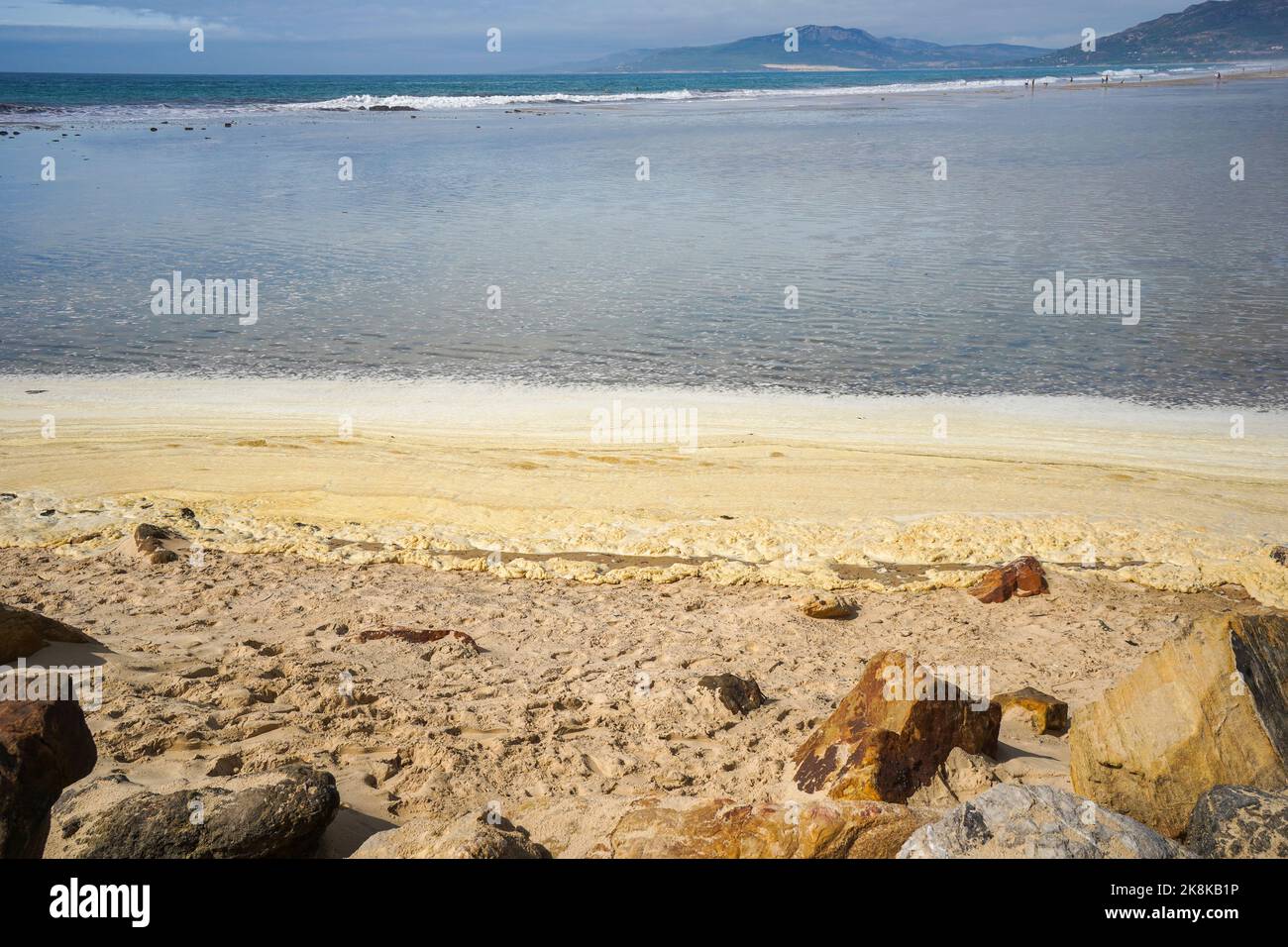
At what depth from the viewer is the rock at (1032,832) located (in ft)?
9.04

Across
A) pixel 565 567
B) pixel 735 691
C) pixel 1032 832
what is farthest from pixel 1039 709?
pixel 565 567

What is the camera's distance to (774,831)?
10.3ft

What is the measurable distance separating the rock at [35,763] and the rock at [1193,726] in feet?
11.9

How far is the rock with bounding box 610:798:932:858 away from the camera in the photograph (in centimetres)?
307

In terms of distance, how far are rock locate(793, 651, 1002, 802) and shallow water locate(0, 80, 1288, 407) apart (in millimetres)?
6888

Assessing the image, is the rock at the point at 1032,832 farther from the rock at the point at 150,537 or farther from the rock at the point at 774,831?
the rock at the point at 150,537

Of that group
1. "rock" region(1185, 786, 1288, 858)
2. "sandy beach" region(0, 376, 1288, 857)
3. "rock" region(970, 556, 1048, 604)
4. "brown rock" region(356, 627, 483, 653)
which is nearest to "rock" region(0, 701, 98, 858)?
"sandy beach" region(0, 376, 1288, 857)

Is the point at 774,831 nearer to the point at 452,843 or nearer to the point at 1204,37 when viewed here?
the point at 452,843

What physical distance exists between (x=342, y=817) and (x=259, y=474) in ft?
18.5

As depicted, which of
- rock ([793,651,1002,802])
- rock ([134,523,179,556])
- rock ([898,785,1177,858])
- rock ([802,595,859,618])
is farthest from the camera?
rock ([134,523,179,556])

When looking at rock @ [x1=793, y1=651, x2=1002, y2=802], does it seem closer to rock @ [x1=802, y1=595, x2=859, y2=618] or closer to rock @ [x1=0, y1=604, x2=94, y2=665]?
rock @ [x1=802, y1=595, x2=859, y2=618]
